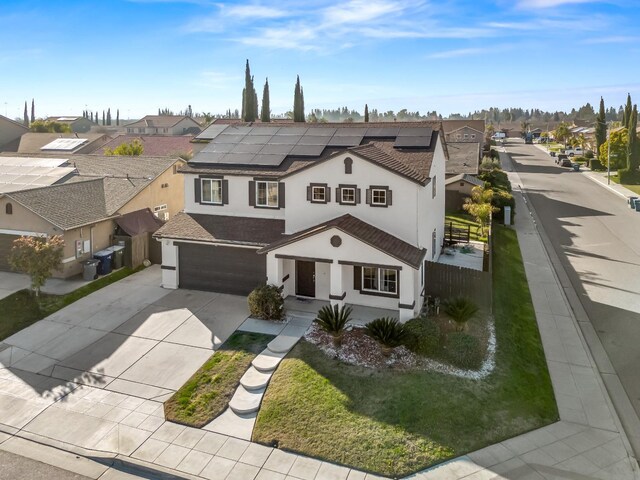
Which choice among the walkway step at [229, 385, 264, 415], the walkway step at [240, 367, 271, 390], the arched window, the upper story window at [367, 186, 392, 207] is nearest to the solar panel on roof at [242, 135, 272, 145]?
the arched window

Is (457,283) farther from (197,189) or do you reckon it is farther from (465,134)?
(465,134)

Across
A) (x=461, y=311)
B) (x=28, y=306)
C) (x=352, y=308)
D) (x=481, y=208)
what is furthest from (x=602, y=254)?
(x=28, y=306)

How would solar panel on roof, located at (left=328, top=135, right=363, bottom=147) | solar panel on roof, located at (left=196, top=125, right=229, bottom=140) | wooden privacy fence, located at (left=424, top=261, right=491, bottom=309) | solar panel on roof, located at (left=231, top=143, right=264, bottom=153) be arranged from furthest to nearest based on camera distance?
solar panel on roof, located at (left=196, top=125, right=229, bottom=140) < solar panel on roof, located at (left=231, top=143, right=264, bottom=153) < solar panel on roof, located at (left=328, top=135, right=363, bottom=147) < wooden privacy fence, located at (left=424, top=261, right=491, bottom=309)

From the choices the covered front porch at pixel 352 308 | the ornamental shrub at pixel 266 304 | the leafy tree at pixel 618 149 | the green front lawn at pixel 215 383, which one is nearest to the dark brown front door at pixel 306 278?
the covered front porch at pixel 352 308

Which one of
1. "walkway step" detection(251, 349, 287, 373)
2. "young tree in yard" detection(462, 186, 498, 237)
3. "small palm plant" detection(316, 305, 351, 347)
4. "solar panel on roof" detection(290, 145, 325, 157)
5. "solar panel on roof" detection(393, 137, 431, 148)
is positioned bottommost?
"walkway step" detection(251, 349, 287, 373)

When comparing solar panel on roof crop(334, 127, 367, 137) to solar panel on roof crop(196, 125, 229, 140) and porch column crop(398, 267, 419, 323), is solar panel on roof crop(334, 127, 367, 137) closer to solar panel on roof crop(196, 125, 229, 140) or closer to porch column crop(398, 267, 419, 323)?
solar panel on roof crop(196, 125, 229, 140)

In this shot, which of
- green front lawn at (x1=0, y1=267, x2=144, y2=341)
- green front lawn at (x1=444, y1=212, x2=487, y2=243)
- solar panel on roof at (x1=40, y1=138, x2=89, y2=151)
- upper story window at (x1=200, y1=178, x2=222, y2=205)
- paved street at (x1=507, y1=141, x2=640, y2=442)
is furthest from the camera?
solar panel on roof at (x1=40, y1=138, x2=89, y2=151)

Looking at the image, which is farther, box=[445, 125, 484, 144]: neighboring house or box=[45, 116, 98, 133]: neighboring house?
box=[45, 116, 98, 133]: neighboring house

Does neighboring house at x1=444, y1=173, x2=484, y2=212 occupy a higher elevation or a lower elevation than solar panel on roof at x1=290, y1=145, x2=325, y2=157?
lower
